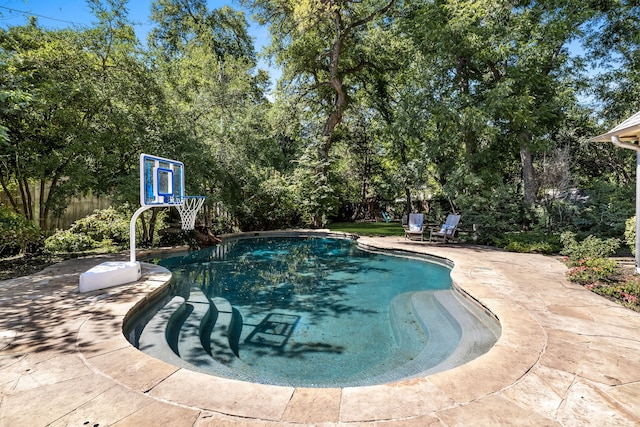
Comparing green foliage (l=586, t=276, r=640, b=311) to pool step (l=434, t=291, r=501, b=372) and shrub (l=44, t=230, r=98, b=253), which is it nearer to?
pool step (l=434, t=291, r=501, b=372)

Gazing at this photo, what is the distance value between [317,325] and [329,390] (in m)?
2.30

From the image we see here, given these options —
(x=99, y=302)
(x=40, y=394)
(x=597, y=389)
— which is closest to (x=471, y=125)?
(x=597, y=389)

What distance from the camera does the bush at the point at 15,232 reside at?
20.4 feet

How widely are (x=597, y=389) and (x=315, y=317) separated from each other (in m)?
3.39

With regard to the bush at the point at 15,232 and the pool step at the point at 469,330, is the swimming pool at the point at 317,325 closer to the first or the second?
the pool step at the point at 469,330

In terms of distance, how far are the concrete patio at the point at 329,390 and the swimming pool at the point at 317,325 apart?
1.97ft

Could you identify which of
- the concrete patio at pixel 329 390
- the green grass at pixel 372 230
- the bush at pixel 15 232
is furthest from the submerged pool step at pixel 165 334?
the green grass at pixel 372 230

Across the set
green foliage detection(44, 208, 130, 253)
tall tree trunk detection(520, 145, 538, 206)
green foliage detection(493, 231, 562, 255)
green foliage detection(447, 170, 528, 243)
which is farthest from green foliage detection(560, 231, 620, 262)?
green foliage detection(44, 208, 130, 253)

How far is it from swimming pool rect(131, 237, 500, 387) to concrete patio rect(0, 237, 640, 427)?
599 mm

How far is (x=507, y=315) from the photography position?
3.80 m

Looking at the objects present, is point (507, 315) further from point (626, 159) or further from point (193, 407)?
point (626, 159)

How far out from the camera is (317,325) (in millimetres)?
4688

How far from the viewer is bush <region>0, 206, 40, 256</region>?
6207 millimetres

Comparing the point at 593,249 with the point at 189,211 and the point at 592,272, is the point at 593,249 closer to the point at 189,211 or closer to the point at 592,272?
the point at 592,272
